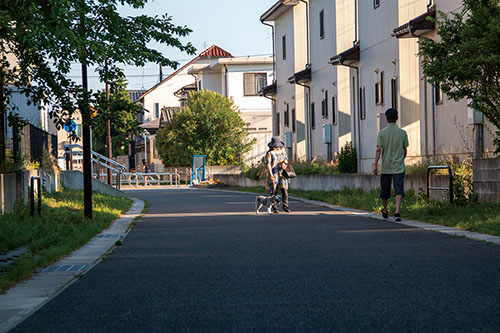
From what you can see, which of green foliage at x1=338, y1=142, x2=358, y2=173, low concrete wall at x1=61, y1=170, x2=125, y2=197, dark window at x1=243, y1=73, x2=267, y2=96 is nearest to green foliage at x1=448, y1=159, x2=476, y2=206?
green foliage at x1=338, y1=142, x2=358, y2=173

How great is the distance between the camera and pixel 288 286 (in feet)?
24.1

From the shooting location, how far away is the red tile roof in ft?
259

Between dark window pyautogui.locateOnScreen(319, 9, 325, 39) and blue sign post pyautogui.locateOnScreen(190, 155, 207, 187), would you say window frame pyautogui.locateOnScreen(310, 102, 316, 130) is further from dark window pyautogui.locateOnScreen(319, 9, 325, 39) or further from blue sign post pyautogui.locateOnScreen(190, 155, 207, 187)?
blue sign post pyautogui.locateOnScreen(190, 155, 207, 187)

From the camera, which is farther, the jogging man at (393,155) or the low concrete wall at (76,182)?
the low concrete wall at (76,182)

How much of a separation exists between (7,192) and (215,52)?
64.7 metres

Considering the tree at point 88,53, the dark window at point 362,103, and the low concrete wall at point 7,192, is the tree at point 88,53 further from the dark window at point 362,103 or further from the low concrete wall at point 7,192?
the dark window at point 362,103

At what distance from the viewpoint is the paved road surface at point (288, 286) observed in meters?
5.75

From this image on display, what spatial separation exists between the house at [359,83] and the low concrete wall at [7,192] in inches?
352

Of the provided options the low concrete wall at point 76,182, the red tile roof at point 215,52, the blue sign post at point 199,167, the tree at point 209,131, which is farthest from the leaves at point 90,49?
the red tile roof at point 215,52

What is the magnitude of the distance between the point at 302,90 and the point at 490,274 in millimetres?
34972

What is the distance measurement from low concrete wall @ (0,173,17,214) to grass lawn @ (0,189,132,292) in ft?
0.81

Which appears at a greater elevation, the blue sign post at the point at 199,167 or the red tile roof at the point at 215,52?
the red tile roof at the point at 215,52

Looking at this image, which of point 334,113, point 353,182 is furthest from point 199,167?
point 353,182

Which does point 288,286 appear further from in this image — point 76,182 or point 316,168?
point 316,168
